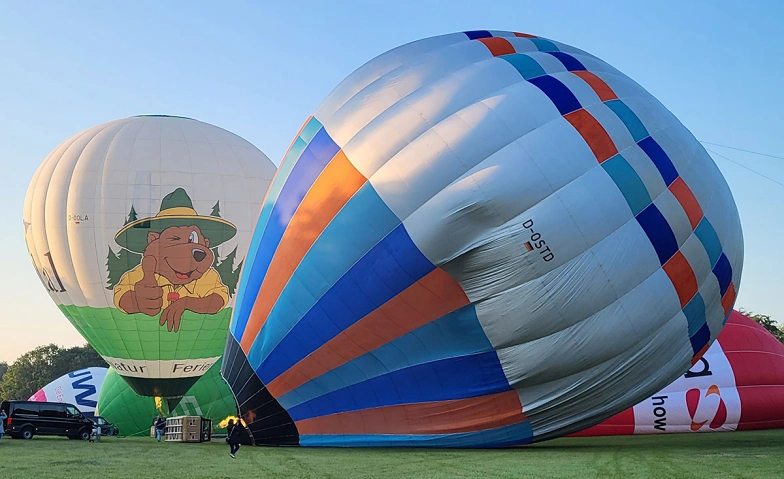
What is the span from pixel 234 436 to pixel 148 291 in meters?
9.10

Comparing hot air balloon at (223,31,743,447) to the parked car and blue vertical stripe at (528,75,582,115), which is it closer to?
blue vertical stripe at (528,75,582,115)

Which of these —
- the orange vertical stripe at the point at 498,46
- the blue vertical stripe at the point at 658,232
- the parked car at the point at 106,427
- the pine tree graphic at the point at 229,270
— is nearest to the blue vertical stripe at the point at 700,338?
the blue vertical stripe at the point at 658,232

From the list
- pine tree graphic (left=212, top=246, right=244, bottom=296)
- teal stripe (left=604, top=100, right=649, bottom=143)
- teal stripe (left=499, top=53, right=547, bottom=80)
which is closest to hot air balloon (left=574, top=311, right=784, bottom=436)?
teal stripe (left=604, top=100, right=649, bottom=143)

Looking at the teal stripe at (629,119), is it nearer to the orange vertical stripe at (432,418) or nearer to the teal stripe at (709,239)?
the teal stripe at (709,239)

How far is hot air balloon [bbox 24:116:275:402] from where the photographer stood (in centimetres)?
1912

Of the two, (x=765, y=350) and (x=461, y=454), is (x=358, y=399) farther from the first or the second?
(x=765, y=350)

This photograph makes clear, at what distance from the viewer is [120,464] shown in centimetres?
954

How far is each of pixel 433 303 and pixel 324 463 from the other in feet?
7.84

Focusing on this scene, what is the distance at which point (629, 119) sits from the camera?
1125cm

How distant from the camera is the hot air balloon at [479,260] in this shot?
1023 centimetres

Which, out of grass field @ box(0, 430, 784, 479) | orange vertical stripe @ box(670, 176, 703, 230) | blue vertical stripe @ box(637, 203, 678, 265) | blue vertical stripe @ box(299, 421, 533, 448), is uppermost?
orange vertical stripe @ box(670, 176, 703, 230)

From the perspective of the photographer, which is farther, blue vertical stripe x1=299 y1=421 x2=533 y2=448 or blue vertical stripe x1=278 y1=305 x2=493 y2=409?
blue vertical stripe x1=299 y1=421 x2=533 y2=448

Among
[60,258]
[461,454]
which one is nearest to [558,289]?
[461,454]

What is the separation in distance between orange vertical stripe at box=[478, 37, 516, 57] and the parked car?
53.3ft
